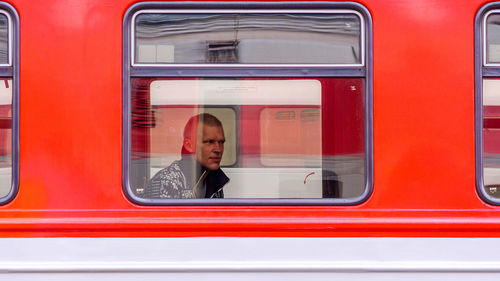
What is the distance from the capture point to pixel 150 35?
246 cm

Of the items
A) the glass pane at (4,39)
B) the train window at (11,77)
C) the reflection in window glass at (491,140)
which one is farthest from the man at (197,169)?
the reflection in window glass at (491,140)

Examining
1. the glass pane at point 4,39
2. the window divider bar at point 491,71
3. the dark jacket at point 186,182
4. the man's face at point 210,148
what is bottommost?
the dark jacket at point 186,182

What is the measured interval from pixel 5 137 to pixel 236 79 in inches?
46.1

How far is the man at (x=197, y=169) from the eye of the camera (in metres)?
2.55

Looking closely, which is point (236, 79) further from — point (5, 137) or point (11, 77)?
point (5, 137)

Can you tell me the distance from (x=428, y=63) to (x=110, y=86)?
1.51m

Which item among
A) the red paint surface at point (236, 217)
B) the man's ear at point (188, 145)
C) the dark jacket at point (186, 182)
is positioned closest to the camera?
the red paint surface at point (236, 217)

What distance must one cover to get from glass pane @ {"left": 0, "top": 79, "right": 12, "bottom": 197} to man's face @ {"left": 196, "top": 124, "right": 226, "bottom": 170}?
926 mm

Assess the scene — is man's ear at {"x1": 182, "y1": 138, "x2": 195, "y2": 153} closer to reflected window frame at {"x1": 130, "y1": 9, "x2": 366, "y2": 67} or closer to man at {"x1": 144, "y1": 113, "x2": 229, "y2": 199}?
man at {"x1": 144, "y1": 113, "x2": 229, "y2": 199}

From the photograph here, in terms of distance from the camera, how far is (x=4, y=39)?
2426mm

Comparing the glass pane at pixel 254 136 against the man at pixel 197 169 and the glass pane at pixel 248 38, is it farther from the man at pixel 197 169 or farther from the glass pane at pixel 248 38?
the glass pane at pixel 248 38

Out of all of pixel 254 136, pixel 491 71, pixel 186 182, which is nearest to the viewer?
pixel 491 71

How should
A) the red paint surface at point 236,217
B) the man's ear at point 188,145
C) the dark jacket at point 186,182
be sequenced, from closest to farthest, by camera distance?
the red paint surface at point 236,217 → the dark jacket at point 186,182 → the man's ear at point 188,145

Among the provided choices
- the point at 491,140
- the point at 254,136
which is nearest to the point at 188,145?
the point at 254,136
